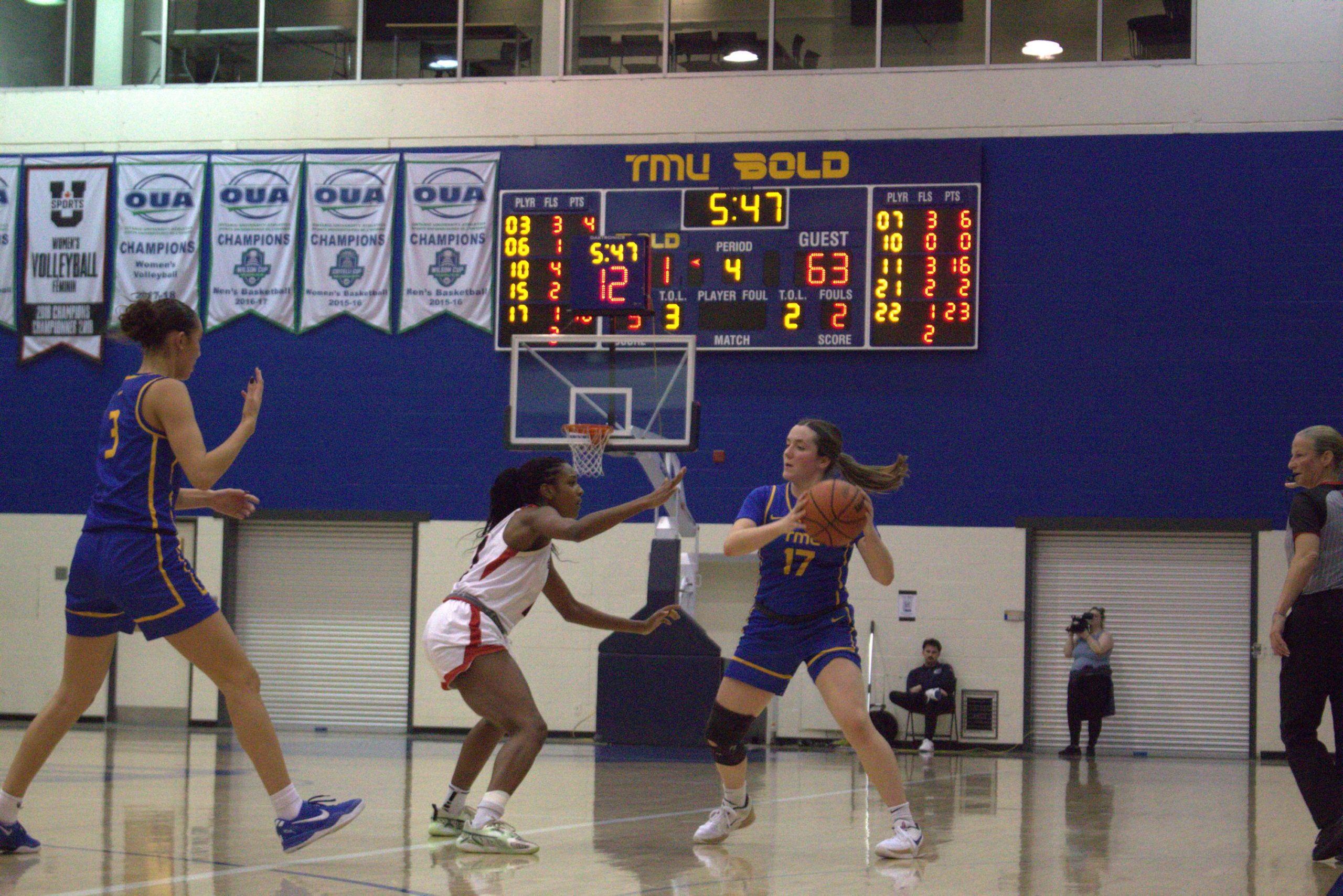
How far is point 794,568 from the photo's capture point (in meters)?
5.66

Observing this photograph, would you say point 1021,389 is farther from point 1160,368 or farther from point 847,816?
point 847,816

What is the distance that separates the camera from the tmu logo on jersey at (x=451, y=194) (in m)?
16.4

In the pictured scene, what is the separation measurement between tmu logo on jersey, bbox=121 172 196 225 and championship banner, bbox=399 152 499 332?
105 inches

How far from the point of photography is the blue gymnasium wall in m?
15.1

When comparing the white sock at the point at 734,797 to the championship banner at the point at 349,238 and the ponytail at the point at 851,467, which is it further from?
the championship banner at the point at 349,238

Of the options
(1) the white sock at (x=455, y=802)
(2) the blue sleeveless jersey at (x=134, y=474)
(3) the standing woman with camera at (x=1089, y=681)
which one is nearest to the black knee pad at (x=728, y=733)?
(1) the white sock at (x=455, y=802)

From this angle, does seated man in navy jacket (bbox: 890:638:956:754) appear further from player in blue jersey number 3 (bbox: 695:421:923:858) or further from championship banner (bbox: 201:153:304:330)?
player in blue jersey number 3 (bbox: 695:421:923:858)

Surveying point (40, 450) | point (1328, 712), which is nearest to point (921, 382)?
point (1328, 712)

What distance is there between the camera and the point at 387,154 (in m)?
16.8

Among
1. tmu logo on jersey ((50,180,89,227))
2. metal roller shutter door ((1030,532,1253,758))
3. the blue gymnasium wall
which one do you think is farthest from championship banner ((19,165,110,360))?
metal roller shutter door ((1030,532,1253,758))

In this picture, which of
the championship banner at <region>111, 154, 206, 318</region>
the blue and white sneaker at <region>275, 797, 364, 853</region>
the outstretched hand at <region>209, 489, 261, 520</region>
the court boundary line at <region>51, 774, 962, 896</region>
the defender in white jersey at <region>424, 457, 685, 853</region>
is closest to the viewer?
the court boundary line at <region>51, 774, 962, 896</region>

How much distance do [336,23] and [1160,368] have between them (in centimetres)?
1009

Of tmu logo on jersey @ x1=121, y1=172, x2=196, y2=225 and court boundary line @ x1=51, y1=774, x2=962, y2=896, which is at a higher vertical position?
tmu logo on jersey @ x1=121, y1=172, x2=196, y2=225

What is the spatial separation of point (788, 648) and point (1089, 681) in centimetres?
1014
